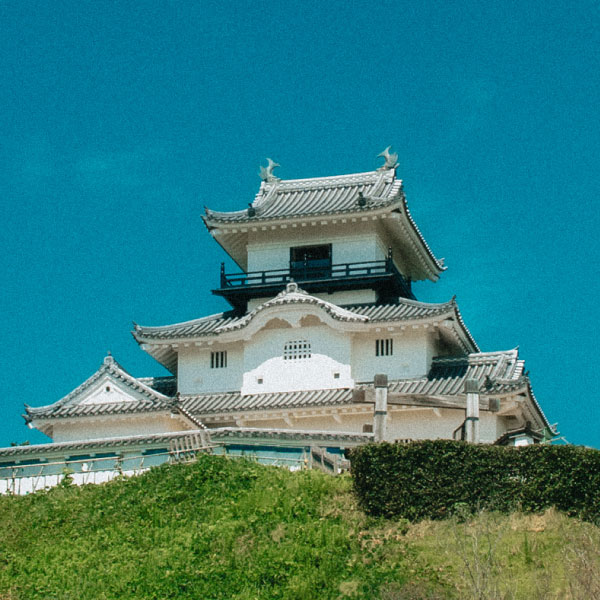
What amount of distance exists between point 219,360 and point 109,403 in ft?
14.3

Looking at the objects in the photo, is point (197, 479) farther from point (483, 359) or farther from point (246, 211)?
point (246, 211)

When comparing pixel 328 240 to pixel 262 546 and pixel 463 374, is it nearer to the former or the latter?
pixel 463 374

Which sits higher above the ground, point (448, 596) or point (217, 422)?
point (217, 422)

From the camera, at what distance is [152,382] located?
142 feet

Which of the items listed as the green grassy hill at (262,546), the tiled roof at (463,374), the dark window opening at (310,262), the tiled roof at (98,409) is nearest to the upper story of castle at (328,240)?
the dark window opening at (310,262)

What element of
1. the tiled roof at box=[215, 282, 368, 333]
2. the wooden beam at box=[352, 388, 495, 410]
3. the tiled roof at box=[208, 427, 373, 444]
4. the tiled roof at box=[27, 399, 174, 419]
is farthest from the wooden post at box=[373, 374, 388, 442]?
the tiled roof at box=[27, 399, 174, 419]

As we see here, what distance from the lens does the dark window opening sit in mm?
42812

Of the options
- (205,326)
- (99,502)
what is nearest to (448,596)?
(99,502)

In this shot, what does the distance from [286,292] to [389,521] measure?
16332mm

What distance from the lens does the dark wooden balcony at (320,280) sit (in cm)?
4184

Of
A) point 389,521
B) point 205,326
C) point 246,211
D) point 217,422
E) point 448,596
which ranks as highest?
point 246,211

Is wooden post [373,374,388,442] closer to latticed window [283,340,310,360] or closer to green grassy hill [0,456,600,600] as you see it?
green grassy hill [0,456,600,600]

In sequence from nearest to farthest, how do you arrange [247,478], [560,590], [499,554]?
[560,590] < [499,554] < [247,478]

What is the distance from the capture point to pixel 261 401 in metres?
39.8
